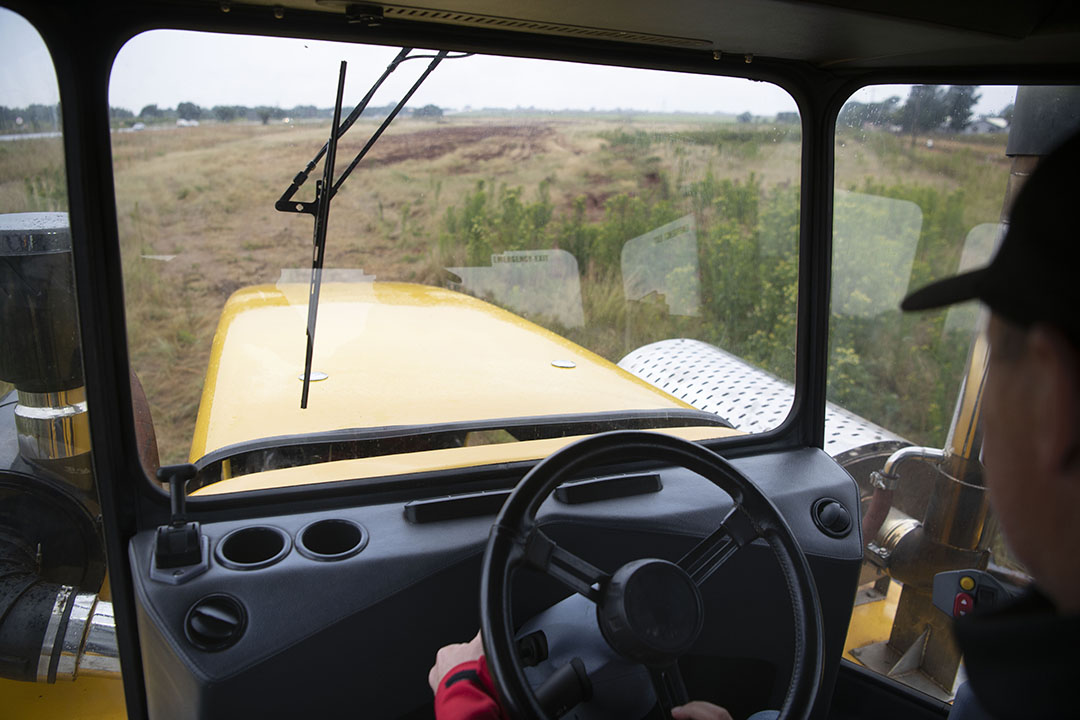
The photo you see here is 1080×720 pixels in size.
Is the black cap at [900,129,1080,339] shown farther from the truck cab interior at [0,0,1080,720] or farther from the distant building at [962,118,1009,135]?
the distant building at [962,118,1009,135]

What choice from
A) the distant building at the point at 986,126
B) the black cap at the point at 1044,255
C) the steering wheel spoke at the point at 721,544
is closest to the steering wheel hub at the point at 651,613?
the steering wheel spoke at the point at 721,544

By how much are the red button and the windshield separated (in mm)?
715

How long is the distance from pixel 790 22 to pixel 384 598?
5.09 feet

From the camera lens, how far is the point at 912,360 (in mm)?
2707

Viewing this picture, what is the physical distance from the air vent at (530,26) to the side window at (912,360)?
0.70 meters

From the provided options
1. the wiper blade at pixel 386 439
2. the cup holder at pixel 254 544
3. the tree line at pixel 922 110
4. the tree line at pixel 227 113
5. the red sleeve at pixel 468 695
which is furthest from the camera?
the tree line at pixel 922 110

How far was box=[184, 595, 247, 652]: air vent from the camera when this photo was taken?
1.62 meters

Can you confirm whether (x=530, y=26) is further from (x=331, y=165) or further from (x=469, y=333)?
(x=469, y=333)

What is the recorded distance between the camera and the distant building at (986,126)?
7.77ft

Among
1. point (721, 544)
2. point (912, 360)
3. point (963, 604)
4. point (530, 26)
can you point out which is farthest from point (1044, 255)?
point (912, 360)

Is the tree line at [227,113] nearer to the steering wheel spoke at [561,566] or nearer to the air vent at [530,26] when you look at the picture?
the air vent at [530,26]

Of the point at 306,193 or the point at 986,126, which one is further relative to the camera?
the point at 986,126

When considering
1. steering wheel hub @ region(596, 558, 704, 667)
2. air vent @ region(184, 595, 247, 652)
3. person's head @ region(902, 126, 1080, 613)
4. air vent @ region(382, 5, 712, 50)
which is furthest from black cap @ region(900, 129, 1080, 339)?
air vent @ region(184, 595, 247, 652)

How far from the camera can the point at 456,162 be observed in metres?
1.91
